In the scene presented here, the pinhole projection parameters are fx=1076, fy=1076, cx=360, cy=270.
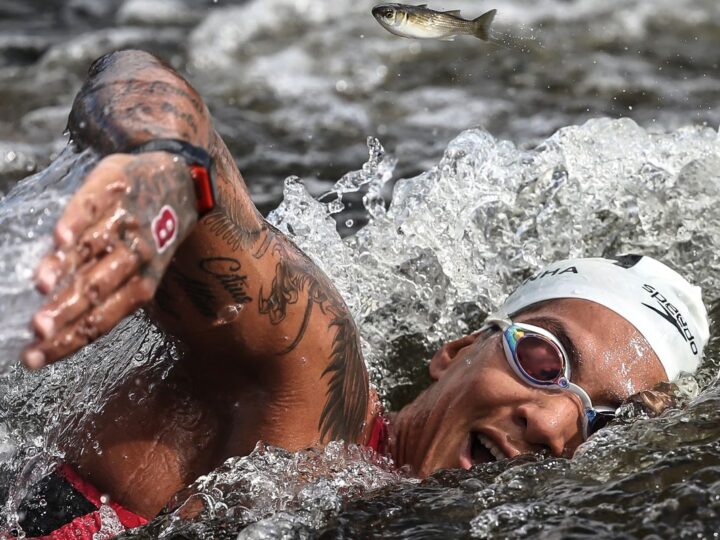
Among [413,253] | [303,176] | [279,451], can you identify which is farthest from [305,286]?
[303,176]

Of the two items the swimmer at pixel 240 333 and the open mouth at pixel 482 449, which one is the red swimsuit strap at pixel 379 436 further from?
the open mouth at pixel 482 449

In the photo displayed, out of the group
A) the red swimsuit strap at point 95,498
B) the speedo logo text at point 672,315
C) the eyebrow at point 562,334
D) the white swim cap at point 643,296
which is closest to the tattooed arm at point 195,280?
the red swimsuit strap at point 95,498

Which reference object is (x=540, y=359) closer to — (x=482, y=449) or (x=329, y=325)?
(x=482, y=449)

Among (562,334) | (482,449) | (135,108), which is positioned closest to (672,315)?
(562,334)

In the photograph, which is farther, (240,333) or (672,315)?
(672,315)

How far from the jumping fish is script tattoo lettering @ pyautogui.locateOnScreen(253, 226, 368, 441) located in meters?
1.17

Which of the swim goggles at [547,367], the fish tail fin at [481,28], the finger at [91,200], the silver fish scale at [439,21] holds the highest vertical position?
the finger at [91,200]

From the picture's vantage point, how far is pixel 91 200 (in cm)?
207

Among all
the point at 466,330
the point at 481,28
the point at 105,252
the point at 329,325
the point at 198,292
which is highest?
the point at 105,252

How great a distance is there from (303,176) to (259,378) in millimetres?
3970

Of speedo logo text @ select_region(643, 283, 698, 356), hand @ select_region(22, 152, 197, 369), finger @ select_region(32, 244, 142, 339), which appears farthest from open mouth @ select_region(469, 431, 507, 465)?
finger @ select_region(32, 244, 142, 339)

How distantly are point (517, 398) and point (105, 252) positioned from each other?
1.87 m

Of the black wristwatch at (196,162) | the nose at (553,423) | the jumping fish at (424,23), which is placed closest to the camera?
the black wristwatch at (196,162)

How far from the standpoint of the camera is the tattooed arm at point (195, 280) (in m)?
2.04
